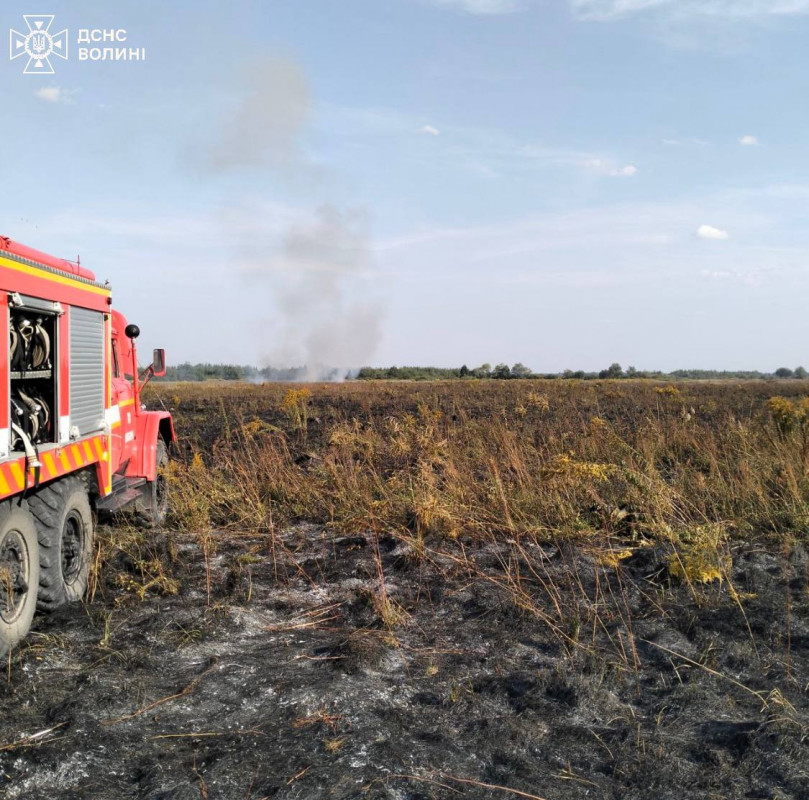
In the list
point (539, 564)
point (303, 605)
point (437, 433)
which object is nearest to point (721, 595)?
point (539, 564)

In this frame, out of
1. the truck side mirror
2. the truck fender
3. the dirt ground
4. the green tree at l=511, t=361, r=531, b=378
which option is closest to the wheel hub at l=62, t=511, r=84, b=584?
the dirt ground

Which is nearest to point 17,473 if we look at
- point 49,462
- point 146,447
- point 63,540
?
point 49,462

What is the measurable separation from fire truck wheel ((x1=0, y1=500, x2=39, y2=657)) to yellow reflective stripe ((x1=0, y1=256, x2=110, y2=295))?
4.96ft

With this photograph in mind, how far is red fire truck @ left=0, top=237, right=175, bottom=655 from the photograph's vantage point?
4945 millimetres

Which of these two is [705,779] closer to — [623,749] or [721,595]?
[623,749]

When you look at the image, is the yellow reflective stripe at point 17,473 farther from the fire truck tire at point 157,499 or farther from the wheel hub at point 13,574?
the fire truck tire at point 157,499

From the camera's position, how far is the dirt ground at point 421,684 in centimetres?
362

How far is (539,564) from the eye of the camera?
22.5ft

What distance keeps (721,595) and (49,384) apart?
5402 millimetres

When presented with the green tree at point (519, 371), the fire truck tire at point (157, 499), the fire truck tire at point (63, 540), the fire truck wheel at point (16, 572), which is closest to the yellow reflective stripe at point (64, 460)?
the fire truck tire at point (63, 540)

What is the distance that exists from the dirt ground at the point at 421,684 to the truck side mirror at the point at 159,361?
2330mm

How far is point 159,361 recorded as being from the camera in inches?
335

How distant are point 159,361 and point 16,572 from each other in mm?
3681

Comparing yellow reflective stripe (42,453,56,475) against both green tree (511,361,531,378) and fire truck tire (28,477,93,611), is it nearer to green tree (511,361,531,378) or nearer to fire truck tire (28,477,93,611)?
fire truck tire (28,477,93,611)
